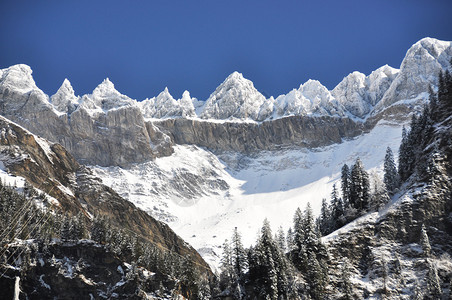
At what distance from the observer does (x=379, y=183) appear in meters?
Answer: 93.1

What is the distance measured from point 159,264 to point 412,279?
157 feet

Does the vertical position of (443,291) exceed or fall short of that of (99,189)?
it falls short

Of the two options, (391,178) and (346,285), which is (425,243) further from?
(391,178)

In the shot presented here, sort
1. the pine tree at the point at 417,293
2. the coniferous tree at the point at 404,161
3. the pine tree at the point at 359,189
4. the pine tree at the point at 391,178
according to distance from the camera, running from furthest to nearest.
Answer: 1. the coniferous tree at the point at 404,161
2. the pine tree at the point at 391,178
3. the pine tree at the point at 359,189
4. the pine tree at the point at 417,293

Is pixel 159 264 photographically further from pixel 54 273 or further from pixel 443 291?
pixel 443 291

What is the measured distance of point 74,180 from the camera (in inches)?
6122

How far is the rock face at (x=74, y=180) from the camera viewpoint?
140 meters

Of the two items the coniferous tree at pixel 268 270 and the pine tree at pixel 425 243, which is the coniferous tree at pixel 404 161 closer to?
the pine tree at pixel 425 243

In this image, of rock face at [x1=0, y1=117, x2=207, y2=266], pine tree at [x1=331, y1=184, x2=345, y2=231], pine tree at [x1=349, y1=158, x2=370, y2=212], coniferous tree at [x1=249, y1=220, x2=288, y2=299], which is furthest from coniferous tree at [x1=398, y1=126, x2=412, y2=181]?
rock face at [x1=0, y1=117, x2=207, y2=266]

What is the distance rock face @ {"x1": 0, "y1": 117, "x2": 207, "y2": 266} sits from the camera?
140 meters

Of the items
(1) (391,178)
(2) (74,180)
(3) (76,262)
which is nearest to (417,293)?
(1) (391,178)

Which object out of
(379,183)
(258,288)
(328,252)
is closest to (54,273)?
(258,288)

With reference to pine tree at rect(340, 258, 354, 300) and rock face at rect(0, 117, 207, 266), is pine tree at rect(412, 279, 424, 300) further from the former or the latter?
rock face at rect(0, 117, 207, 266)

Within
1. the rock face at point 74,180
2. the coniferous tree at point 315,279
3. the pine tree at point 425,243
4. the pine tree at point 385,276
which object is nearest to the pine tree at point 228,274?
the coniferous tree at point 315,279
